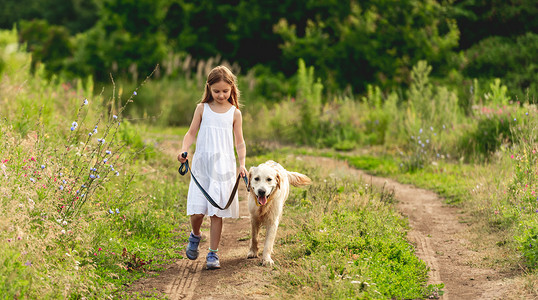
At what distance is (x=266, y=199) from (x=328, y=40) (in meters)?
15.0

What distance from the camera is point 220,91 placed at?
5867 mm

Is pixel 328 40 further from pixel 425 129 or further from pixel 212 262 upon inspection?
pixel 212 262

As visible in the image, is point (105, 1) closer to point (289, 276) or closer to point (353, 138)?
point (353, 138)

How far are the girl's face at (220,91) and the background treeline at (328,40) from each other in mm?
12385

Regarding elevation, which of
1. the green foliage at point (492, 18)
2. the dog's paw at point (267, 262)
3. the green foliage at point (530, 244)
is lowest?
the dog's paw at point (267, 262)

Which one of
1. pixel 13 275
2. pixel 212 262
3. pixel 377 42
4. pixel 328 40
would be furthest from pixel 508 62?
pixel 13 275

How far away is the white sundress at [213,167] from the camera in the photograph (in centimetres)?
583

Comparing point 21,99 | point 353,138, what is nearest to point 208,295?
point 21,99

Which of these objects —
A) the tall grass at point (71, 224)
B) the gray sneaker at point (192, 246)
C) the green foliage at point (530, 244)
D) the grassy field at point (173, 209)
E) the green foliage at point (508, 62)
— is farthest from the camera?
the green foliage at point (508, 62)

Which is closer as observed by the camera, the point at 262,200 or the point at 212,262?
the point at 262,200

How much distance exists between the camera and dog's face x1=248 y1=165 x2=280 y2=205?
568 cm

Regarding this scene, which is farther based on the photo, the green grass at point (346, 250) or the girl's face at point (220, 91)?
the girl's face at point (220, 91)

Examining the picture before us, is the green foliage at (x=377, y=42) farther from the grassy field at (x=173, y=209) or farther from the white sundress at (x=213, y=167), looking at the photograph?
the white sundress at (x=213, y=167)

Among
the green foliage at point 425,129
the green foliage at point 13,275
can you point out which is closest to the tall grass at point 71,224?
the green foliage at point 13,275
